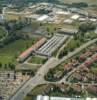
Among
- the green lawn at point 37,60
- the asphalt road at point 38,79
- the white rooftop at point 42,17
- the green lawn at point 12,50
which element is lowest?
the asphalt road at point 38,79

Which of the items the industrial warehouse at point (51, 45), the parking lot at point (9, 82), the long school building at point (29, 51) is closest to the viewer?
the parking lot at point (9, 82)

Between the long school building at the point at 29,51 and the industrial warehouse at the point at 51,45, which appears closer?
the long school building at the point at 29,51

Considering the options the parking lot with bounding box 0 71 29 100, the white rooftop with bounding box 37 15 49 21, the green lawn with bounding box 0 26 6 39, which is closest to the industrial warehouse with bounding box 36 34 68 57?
the parking lot with bounding box 0 71 29 100

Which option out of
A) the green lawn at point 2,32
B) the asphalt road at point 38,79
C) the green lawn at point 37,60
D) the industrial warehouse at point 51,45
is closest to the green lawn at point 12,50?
the green lawn at point 37,60

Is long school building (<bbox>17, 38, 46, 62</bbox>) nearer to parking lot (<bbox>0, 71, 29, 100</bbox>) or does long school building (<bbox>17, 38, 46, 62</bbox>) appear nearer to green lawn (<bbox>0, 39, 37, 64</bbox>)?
green lawn (<bbox>0, 39, 37, 64</bbox>)

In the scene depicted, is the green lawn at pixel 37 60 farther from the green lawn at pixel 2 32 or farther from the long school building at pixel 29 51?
the green lawn at pixel 2 32

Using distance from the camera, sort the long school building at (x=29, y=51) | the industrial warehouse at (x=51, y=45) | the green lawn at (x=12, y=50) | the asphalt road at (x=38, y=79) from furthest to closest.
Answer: the industrial warehouse at (x=51, y=45) → the green lawn at (x=12, y=50) → the long school building at (x=29, y=51) → the asphalt road at (x=38, y=79)

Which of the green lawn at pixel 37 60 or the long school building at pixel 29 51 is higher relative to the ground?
the long school building at pixel 29 51

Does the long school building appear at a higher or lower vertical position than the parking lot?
higher

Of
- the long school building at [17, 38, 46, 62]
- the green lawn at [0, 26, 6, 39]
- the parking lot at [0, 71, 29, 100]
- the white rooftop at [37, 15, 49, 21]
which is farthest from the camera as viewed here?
the white rooftop at [37, 15, 49, 21]
